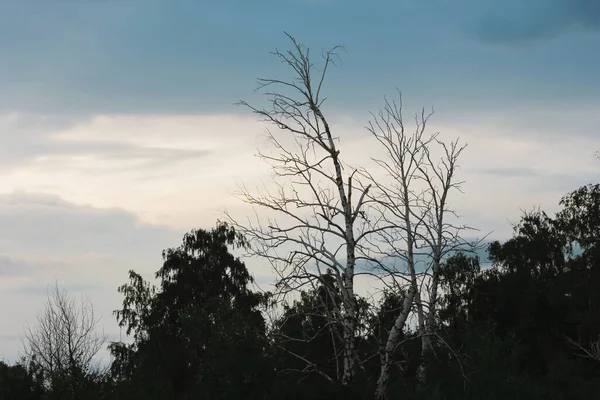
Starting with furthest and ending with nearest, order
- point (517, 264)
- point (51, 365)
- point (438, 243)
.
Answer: point (517, 264)
point (51, 365)
point (438, 243)

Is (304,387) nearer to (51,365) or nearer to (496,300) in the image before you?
(51,365)

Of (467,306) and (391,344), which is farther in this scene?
(467,306)

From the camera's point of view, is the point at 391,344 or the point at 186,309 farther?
the point at 186,309

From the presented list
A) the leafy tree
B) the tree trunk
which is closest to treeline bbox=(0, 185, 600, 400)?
the leafy tree

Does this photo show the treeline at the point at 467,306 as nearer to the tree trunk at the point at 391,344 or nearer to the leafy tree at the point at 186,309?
the leafy tree at the point at 186,309

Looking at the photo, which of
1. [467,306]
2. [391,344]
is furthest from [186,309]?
[391,344]

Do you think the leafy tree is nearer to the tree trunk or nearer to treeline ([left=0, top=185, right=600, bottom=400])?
treeline ([left=0, top=185, right=600, bottom=400])

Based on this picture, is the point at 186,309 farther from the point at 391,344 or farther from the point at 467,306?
the point at 391,344

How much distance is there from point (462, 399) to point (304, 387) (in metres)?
4.32

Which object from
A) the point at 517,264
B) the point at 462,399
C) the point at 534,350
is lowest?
the point at 462,399

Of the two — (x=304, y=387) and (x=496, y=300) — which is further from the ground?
(x=496, y=300)

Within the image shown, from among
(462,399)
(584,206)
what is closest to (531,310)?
(584,206)

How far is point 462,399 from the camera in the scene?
23.1 metres

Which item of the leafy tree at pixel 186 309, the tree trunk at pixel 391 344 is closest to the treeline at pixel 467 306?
the leafy tree at pixel 186 309
